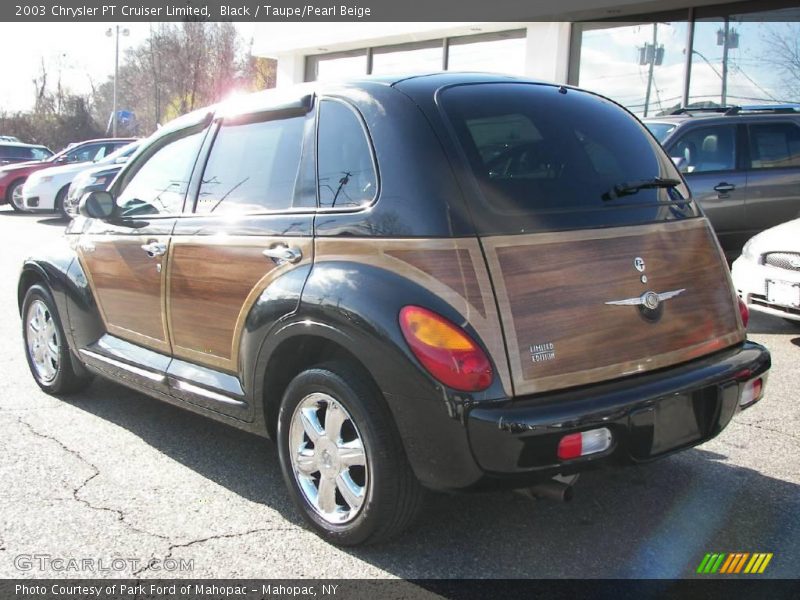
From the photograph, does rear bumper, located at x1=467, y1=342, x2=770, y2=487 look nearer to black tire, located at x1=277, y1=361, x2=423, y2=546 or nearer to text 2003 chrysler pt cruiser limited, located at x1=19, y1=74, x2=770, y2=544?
text 2003 chrysler pt cruiser limited, located at x1=19, y1=74, x2=770, y2=544

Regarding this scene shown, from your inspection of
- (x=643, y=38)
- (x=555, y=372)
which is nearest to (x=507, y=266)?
(x=555, y=372)

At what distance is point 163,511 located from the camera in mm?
3334

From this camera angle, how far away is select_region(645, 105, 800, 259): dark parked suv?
8109 mm

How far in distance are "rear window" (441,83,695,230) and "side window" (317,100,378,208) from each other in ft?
1.18

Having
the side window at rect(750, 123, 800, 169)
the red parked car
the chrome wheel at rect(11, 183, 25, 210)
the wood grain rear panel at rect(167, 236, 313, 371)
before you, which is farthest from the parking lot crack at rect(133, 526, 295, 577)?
the chrome wheel at rect(11, 183, 25, 210)

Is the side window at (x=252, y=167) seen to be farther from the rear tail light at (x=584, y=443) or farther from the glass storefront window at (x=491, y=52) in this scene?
the glass storefront window at (x=491, y=52)

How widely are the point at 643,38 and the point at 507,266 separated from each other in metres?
13.1

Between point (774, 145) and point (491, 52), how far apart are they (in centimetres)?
937

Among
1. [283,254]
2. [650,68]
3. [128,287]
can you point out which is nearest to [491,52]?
[650,68]

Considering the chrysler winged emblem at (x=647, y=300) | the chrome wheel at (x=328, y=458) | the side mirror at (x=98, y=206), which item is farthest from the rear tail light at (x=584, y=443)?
the side mirror at (x=98, y=206)

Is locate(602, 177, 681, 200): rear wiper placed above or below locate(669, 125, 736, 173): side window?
below

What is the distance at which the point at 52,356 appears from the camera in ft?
16.0

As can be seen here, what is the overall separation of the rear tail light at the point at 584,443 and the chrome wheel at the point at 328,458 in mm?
715

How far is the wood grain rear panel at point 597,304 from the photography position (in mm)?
2621
